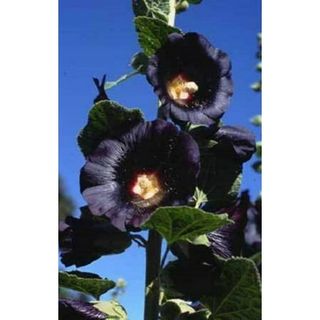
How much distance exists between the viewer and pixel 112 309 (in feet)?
2.25

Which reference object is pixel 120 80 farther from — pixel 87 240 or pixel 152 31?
pixel 87 240

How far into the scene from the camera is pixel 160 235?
682 millimetres

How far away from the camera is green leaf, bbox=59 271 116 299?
672 millimetres

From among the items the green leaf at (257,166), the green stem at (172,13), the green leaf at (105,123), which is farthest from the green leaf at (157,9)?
the green leaf at (257,166)

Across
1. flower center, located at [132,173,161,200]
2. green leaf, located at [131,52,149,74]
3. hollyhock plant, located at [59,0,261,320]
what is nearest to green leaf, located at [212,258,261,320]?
hollyhock plant, located at [59,0,261,320]

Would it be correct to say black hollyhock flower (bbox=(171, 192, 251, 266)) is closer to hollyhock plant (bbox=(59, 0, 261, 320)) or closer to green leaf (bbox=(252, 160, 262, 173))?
hollyhock plant (bbox=(59, 0, 261, 320))

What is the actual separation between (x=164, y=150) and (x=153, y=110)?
0.06 meters

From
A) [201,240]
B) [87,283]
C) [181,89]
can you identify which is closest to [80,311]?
[87,283]

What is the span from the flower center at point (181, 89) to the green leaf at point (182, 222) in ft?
0.45

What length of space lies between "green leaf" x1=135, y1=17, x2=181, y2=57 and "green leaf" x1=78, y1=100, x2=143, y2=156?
86 mm

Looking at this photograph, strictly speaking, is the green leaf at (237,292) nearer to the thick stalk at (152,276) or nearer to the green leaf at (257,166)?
the thick stalk at (152,276)
